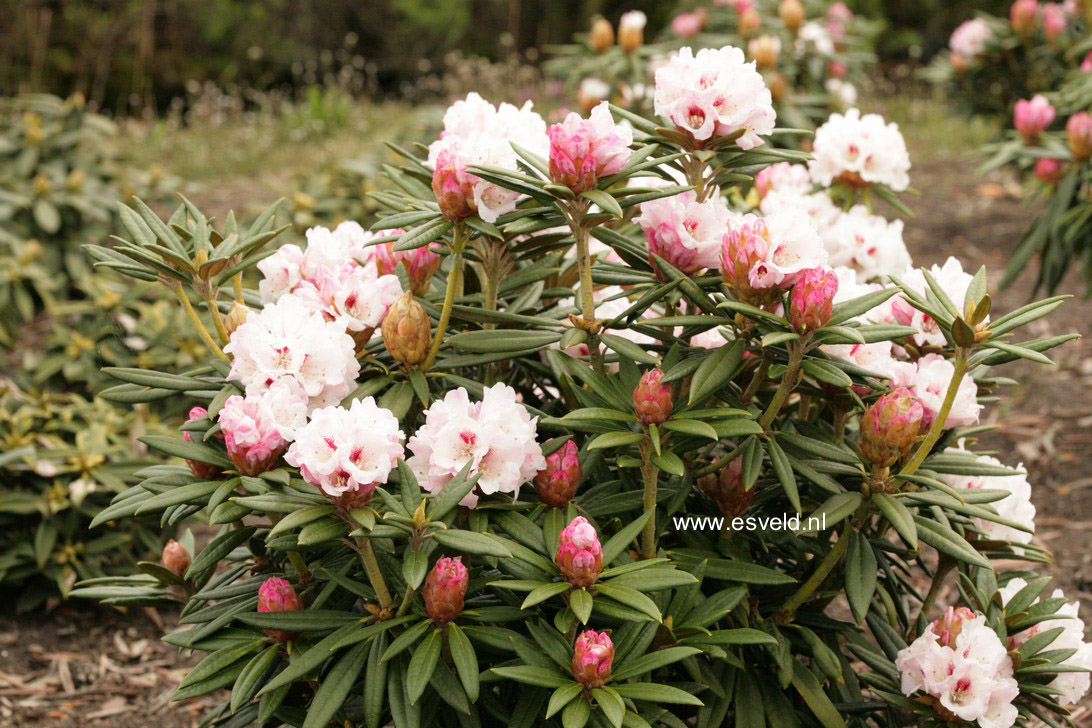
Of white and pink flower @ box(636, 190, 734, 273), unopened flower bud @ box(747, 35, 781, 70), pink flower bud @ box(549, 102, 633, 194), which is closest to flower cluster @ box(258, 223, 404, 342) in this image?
pink flower bud @ box(549, 102, 633, 194)

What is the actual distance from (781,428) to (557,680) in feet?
2.15

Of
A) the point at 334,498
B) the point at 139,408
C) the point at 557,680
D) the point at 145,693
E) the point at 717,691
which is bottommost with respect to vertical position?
the point at 145,693

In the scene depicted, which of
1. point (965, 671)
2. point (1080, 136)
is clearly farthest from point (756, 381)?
point (1080, 136)

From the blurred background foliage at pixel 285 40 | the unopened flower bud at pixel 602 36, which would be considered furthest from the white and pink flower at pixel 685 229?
the blurred background foliage at pixel 285 40

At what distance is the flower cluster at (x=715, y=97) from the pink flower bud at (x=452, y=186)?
14.1 inches

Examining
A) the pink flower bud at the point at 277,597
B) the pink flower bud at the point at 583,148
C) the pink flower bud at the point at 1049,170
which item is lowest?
the pink flower bud at the point at 277,597

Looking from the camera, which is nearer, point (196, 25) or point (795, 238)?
point (795, 238)

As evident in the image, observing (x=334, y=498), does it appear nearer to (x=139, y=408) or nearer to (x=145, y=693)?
(x=145, y=693)

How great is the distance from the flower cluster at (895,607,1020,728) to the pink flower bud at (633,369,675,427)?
0.65 m

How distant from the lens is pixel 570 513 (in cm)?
165

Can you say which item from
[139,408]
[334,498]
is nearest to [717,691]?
[334,498]

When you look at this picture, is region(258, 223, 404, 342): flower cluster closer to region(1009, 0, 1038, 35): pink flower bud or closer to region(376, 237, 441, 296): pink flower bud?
region(376, 237, 441, 296): pink flower bud

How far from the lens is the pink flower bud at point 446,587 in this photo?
1.56 meters

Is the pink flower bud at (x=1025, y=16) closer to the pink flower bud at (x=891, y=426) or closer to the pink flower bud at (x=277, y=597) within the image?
the pink flower bud at (x=891, y=426)
